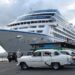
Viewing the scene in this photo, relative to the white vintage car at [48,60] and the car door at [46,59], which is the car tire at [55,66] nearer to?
the white vintage car at [48,60]

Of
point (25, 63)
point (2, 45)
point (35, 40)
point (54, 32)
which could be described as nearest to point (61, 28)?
point (54, 32)

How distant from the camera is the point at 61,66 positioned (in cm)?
1997

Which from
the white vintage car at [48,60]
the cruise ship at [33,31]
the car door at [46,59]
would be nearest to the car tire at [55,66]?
the white vintage car at [48,60]

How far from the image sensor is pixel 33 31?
183 feet

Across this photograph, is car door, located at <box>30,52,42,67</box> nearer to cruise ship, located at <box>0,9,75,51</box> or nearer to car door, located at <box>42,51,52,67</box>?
car door, located at <box>42,51,52,67</box>

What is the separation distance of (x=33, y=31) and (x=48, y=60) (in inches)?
1424

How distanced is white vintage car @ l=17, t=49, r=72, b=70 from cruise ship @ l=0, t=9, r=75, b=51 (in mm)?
22801

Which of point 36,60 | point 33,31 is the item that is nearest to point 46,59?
point 36,60

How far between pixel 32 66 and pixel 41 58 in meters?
1.14

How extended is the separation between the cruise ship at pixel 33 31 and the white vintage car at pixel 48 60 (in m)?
22.8

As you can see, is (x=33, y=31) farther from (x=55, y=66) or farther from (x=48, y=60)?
(x=55, y=66)

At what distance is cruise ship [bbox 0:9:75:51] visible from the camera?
156 ft

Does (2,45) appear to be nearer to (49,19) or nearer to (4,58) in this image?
(4,58)

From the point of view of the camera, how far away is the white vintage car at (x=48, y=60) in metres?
19.4
